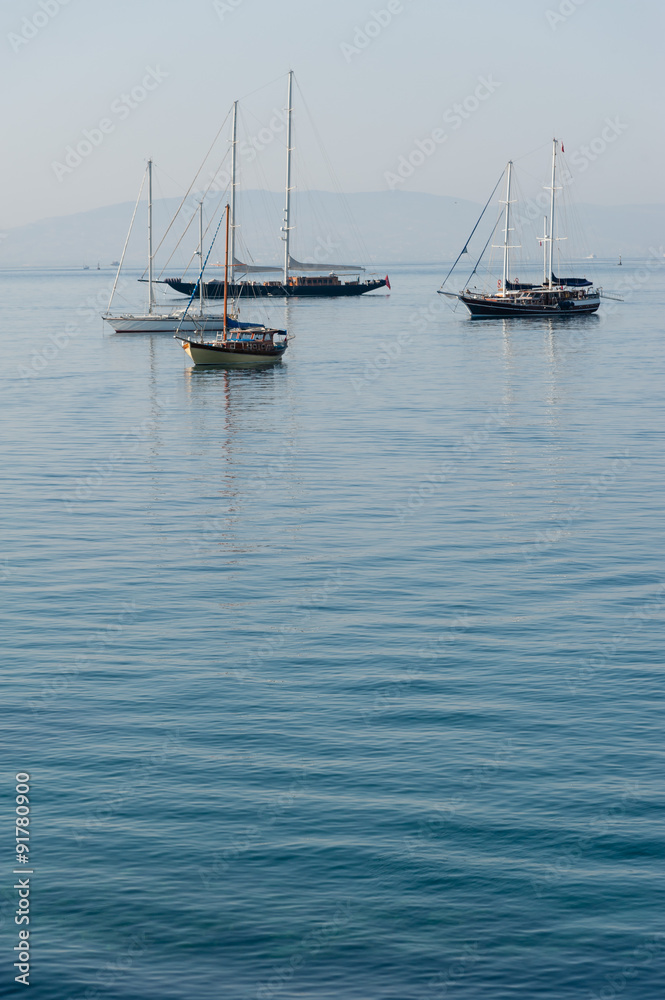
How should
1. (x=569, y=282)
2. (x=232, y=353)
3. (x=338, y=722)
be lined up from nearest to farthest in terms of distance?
(x=338, y=722)
(x=232, y=353)
(x=569, y=282)

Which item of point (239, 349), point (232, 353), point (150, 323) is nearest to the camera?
point (232, 353)

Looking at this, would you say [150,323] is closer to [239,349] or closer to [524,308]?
[239,349]

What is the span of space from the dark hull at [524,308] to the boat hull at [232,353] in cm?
6086

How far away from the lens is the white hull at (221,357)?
308 feet

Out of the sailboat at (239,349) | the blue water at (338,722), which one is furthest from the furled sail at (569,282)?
Answer: the blue water at (338,722)

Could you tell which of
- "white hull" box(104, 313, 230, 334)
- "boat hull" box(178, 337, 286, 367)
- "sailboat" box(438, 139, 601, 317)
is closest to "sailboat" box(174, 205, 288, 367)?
"boat hull" box(178, 337, 286, 367)

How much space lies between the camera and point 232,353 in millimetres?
94500

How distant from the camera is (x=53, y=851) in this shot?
19.0 metres

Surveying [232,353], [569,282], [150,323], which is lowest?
[232,353]

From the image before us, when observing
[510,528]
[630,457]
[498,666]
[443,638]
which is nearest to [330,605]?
[443,638]

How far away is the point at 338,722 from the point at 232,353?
7269 cm

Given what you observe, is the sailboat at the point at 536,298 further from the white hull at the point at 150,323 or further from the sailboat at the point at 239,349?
the sailboat at the point at 239,349

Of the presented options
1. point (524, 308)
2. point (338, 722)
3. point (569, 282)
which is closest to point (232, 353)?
point (524, 308)

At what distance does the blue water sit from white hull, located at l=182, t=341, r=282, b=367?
124 ft
